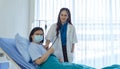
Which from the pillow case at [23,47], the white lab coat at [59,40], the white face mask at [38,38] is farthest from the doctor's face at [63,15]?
the pillow case at [23,47]

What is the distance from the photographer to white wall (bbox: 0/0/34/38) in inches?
95.3

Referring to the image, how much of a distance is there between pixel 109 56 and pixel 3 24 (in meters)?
1.98

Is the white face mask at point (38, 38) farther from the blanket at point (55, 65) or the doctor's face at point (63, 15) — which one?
the doctor's face at point (63, 15)

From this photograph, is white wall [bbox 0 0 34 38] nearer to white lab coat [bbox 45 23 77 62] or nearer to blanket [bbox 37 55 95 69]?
white lab coat [bbox 45 23 77 62]

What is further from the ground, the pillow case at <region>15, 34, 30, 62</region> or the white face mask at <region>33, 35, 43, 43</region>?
the white face mask at <region>33, 35, 43, 43</region>

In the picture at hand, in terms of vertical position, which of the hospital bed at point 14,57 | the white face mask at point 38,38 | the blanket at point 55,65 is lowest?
the blanket at point 55,65

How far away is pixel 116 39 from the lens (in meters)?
3.53

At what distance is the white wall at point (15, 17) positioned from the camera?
242 cm

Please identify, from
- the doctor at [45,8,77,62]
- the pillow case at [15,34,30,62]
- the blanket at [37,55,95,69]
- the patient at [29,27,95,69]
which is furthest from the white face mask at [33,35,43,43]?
the doctor at [45,8,77,62]

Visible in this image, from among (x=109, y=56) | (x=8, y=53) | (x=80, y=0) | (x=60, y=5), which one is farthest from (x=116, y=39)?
(x=8, y=53)

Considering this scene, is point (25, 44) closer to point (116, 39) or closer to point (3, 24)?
point (3, 24)

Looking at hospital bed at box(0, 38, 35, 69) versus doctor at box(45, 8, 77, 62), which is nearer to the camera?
hospital bed at box(0, 38, 35, 69)

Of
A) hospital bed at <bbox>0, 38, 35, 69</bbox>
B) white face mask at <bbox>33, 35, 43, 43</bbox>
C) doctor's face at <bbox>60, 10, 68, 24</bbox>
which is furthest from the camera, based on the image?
doctor's face at <bbox>60, 10, 68, 24</bbox>

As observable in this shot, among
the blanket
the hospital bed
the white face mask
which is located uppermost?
the white face mask
